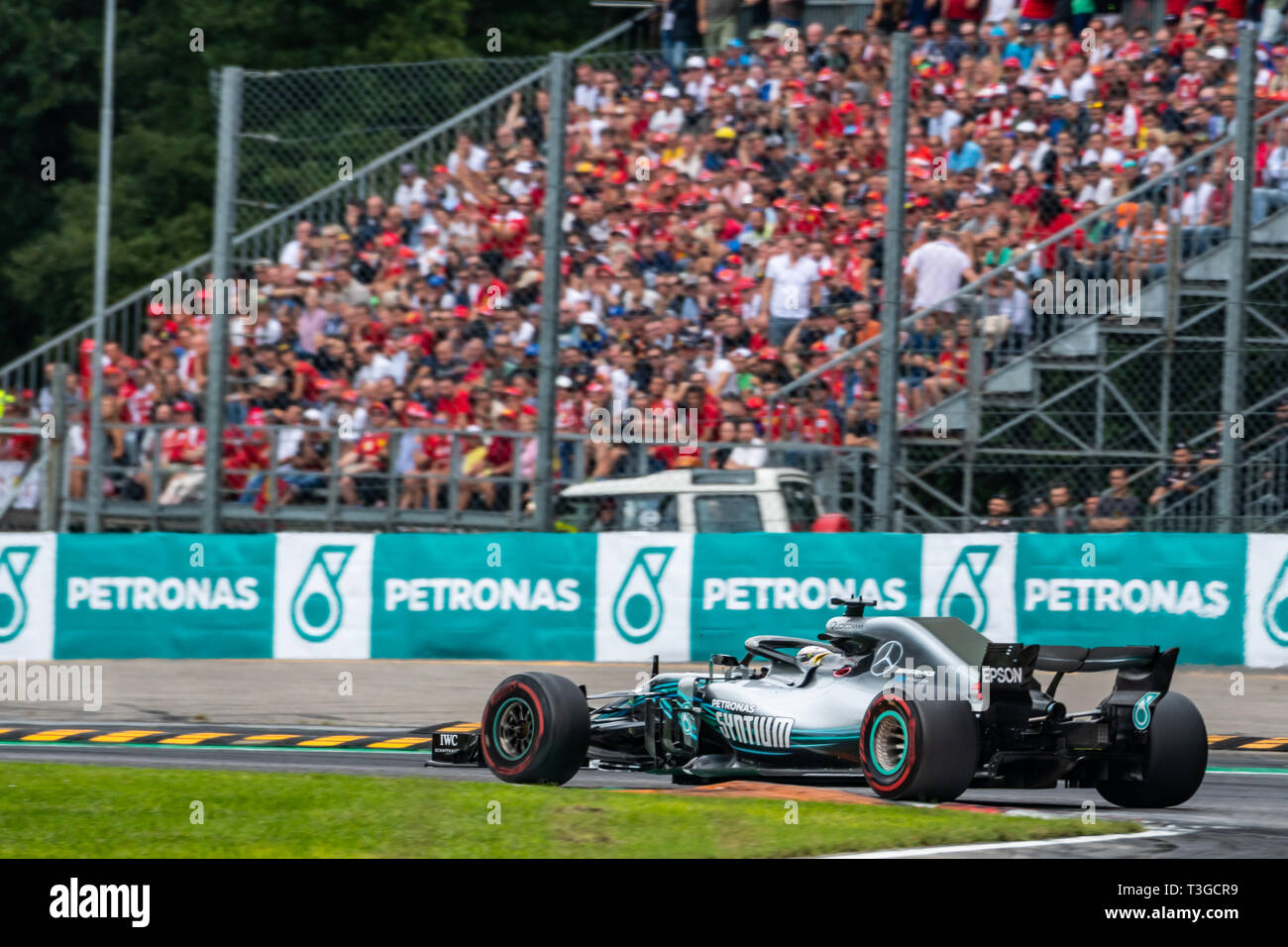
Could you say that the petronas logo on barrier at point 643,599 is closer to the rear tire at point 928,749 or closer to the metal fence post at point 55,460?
the metal fence post at point 55,460

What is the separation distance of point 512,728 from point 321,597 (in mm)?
5798

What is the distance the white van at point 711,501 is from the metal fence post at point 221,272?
3026 millimetres

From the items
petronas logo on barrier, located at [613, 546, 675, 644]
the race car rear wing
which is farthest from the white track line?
petronas logo on barrier, located at [613, 546, 675, 644]

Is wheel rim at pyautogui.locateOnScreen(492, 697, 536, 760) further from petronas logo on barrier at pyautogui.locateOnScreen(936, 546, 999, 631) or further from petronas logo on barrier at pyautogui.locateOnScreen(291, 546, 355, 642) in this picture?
petronas logo on barrier at pyautogui.locateOnScreen(291, 546, 355, 642)

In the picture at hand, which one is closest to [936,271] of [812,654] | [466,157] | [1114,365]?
[1114,365]

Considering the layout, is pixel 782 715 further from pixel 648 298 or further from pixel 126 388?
pixel 126 388

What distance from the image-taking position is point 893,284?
15570 millimetres

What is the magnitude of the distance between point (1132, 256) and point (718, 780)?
6.81 m

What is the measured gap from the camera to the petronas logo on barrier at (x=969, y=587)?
51.2ft

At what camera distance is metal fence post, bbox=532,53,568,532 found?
628 inches

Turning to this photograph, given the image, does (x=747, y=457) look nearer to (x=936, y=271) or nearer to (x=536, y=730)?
(x=936, y=271)

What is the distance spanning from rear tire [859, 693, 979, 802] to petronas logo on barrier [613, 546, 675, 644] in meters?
6.17

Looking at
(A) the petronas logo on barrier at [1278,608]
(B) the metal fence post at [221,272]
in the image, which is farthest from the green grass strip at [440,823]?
(B) the metal fence post at [221,272]

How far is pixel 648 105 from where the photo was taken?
1906 cm
